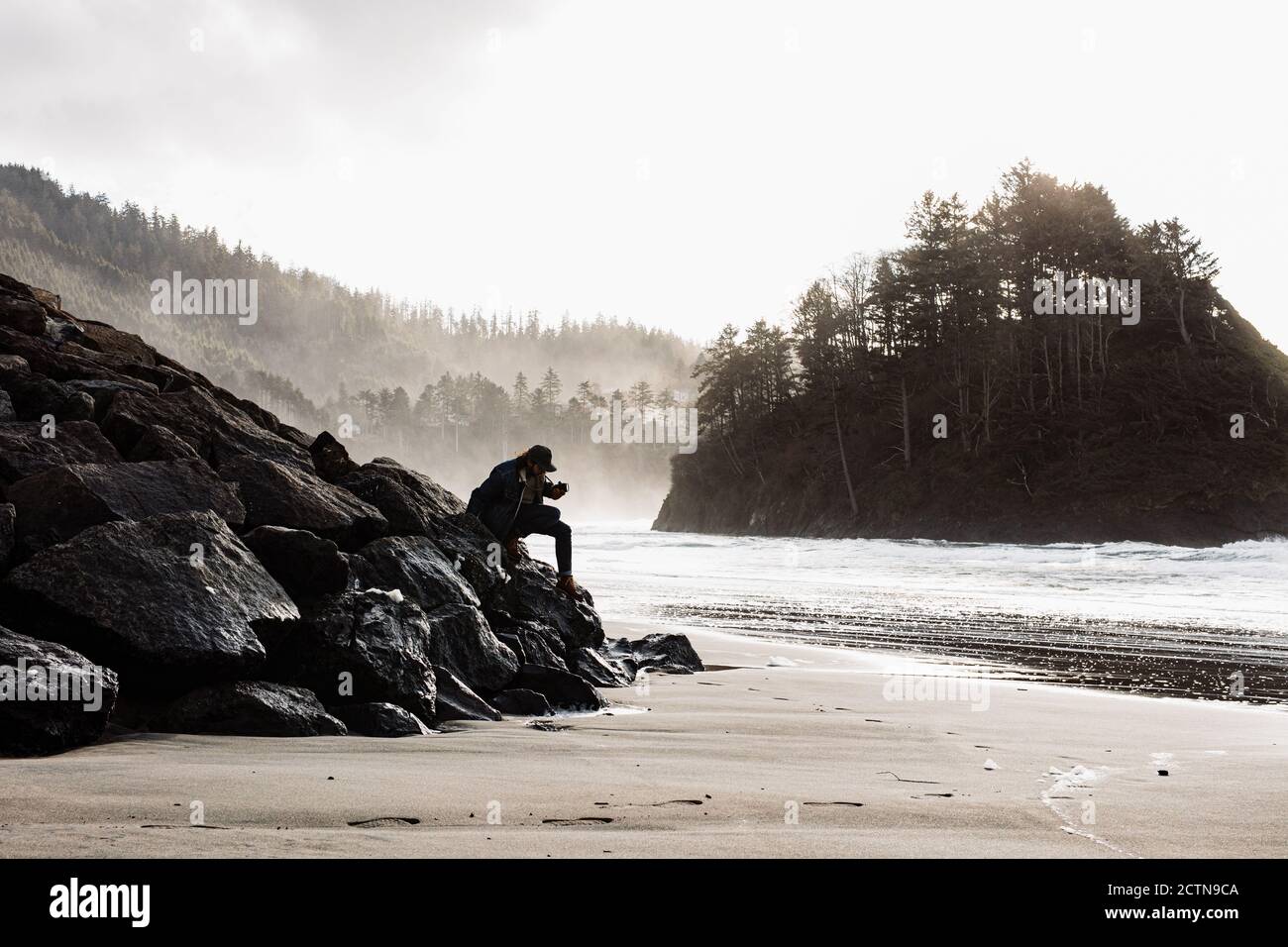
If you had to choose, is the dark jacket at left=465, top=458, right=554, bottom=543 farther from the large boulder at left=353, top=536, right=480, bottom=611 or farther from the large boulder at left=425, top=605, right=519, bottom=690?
the large boulder at left=425, top=605, right=519, bottom=690

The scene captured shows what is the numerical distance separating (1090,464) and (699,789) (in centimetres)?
4428

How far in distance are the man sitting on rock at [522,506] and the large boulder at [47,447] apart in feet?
11.5

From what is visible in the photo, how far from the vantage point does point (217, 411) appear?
8.87m

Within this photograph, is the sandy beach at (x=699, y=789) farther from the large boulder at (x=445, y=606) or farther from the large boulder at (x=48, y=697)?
the large boulder at (x=445, y=606)

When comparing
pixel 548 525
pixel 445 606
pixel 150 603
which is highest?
Answer: pixel 548 525

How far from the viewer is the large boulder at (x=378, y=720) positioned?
5.82 m

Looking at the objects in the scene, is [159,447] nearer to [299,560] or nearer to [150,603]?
[299,560]

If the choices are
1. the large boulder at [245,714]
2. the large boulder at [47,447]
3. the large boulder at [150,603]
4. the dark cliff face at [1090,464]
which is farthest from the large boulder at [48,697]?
the dark cliff face at [1090,464]

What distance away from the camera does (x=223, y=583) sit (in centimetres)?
586

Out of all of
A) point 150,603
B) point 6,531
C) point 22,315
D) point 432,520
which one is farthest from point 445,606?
point 22,315

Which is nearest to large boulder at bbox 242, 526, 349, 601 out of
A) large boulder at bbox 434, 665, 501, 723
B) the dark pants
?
large boulder at bbox 434, 665, 501, 723

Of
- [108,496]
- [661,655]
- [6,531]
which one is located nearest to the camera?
[6,531]

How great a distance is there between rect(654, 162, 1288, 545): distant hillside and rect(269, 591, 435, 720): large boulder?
3852 centimetres
